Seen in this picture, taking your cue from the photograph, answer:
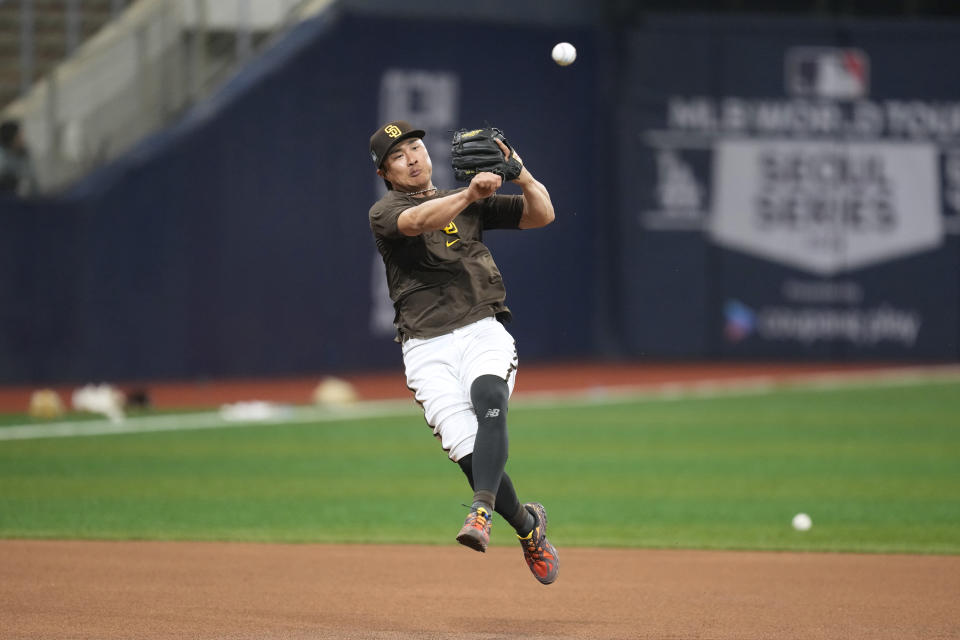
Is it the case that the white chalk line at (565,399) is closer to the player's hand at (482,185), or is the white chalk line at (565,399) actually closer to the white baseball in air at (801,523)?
the white baseball in air at (801,523)

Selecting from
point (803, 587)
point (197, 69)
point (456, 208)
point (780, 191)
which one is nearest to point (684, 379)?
point (780, 191)

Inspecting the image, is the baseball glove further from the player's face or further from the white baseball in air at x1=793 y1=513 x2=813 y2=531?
the white baseball in air at x1=793 y1=513 x2=813 y2=531

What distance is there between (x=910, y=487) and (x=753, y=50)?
12892 millimetres

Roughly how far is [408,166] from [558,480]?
5.97 metres

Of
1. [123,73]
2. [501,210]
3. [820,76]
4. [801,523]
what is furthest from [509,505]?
[820,76]

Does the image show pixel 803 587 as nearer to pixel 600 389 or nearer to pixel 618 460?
pixel 618 460

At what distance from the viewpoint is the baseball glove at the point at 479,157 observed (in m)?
6.46

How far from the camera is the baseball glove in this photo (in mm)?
6465

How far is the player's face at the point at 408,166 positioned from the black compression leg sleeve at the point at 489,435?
1.00m

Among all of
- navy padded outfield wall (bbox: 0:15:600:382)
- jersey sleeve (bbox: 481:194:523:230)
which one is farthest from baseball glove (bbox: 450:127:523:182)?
navy padded outfield wall (bbox: 0:15:600:382)

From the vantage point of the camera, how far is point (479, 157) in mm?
6477

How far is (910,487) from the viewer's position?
11836 mm

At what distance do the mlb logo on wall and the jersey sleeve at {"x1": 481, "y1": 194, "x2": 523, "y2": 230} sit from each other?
56.5ft

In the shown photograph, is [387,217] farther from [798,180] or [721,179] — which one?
[798,180]
